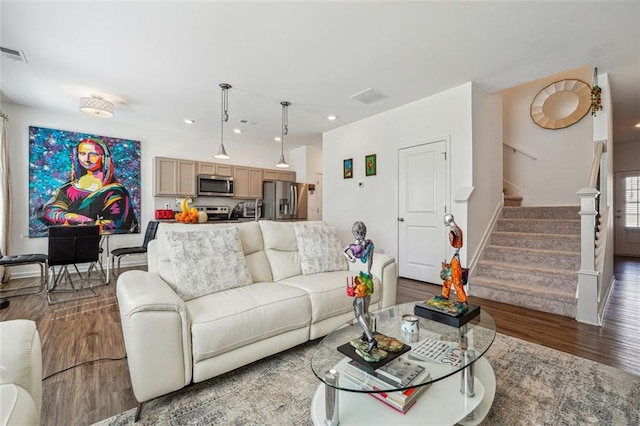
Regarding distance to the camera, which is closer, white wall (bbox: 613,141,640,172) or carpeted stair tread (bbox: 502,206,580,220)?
carpeted stair tread (bbox: 502,206,580,220)

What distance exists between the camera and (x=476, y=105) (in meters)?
3.63

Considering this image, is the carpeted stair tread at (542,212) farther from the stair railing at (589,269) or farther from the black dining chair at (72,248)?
the black dining chair at (72,248)

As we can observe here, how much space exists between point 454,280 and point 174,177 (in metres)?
5.34

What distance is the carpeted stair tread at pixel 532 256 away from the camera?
3141 mm

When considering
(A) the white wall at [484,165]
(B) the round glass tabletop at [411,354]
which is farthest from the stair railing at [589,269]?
(B) the round glass tabletop at [411,354]

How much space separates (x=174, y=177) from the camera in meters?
5.41

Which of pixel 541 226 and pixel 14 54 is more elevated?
pixel 14 54

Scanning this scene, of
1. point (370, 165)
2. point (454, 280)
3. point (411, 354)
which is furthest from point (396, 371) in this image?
point (370, 165)

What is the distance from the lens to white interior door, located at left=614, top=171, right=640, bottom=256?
20.5 ft

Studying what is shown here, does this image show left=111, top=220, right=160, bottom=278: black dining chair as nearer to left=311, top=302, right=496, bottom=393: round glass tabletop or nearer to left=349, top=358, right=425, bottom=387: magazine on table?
left=311, top=302, right=496, bottom=393: round glass tabletop

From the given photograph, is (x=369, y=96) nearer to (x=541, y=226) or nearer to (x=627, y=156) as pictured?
(x=541, y=226)

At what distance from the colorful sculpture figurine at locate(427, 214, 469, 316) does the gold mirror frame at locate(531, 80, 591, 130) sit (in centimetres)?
443

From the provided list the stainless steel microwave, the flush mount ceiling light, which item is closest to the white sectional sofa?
the flush mount ceiling light

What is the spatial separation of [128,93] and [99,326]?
9.75 feet
